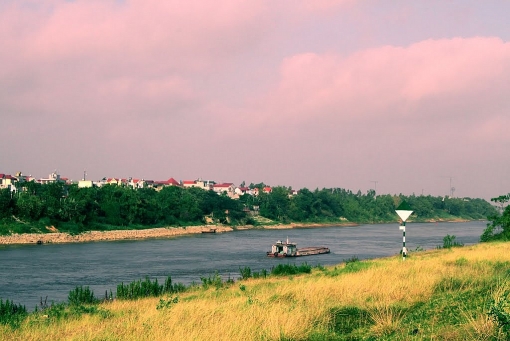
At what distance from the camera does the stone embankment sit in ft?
246

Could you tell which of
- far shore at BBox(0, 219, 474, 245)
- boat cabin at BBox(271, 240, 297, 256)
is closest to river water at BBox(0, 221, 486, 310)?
boat cabin at BBox(271, 240, 297, 256)

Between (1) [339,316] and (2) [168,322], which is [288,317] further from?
(2) [168,322]

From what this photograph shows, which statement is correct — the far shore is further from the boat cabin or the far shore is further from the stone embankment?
the boat cabin

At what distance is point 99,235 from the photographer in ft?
283

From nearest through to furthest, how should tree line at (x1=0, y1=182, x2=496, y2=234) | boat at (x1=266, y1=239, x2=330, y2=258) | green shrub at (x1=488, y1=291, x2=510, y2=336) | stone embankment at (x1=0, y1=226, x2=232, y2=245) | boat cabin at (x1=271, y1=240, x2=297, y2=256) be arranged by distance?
green shrub at (x1=488, y1=291, x2=510, y2=336) < boat at (x1=266, y1=239, x2=330, y2=258) < boat cabin at (x1=271, y1=240, x2=297, y2=256) < stone embankment at (x1=0, y1=226, x2=232, y2=245) < tree line at (x1=0, y1=182, x2=496, y2=234)

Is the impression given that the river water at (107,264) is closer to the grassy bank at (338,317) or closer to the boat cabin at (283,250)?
the boat cabin at (283,250)

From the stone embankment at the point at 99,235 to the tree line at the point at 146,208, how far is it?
201 centimetres

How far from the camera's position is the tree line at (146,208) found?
272 ft

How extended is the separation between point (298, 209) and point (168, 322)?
143 metres

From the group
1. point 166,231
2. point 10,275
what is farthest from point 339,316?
point 166,231

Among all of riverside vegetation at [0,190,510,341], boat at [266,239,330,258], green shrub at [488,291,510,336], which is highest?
green shrub at [488,291,510,336]

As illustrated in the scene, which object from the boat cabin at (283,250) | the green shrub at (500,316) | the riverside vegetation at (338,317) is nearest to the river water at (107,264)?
the boat cabin at (283,250)

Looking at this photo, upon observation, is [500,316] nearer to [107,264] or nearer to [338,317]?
[338,317]

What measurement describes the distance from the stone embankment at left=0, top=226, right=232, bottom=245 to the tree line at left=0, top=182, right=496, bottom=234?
2.01 m
